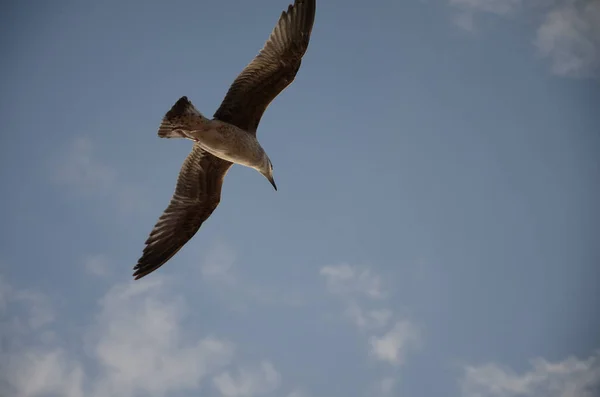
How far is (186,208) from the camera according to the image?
11.3 meters

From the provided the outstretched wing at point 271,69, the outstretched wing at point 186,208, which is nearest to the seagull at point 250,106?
the outstretched wing at point 271,69

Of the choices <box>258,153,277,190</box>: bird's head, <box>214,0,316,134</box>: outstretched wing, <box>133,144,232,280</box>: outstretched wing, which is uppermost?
<box>214,0,316,134</box>: outstretched wing

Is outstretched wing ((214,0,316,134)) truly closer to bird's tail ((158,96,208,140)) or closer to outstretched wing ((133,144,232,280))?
bird's tail ((158,96,208,140))

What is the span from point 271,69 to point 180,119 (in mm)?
1772

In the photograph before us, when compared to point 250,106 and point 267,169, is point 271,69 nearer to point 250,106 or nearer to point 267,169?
point 250,106

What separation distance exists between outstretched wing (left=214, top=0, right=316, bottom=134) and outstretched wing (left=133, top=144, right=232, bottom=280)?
4.13 ft

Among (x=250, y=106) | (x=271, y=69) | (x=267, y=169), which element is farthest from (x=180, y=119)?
(x=267, y=169)

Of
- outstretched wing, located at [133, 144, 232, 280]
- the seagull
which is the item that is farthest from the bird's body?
outstretched wing, located at [133, 144, 232, 280]

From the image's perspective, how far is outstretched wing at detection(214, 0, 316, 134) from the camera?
993 cm

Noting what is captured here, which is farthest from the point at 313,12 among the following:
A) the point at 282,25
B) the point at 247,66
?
→ the point at 247,66

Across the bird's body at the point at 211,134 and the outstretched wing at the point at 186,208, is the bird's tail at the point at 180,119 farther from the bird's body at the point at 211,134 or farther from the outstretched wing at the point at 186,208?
the outstretched wing at the point at 186,208

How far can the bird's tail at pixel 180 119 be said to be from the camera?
952 centimetres

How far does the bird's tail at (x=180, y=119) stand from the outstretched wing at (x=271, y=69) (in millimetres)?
650

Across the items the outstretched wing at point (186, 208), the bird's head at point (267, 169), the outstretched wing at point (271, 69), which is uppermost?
the outstretched wing at point (271, 69)
